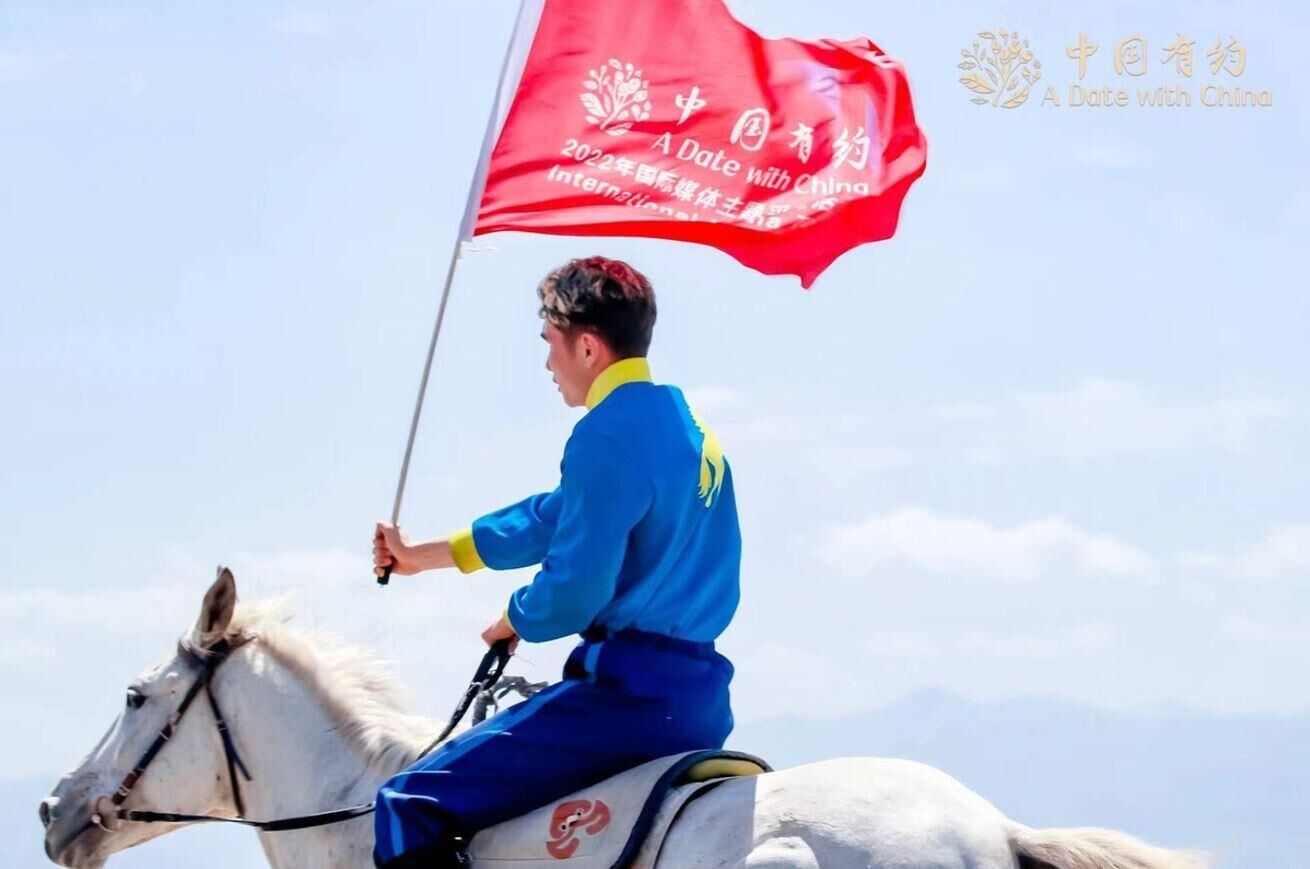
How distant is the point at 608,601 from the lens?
6078 mm

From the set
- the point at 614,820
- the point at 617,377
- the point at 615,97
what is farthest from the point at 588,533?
the point at 615,97

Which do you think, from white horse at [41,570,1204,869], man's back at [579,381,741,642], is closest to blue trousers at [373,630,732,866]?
man's back at [579,381,741,642]

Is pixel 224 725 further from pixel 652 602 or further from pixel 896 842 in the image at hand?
pixel 896 842

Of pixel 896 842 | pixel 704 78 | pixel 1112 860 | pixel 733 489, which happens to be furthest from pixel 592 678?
pixel 704 78

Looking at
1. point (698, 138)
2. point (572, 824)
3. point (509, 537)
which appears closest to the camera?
point (572, 824)

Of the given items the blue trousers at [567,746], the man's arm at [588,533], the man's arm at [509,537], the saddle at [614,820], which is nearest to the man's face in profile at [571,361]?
the man's arm at [588,533]

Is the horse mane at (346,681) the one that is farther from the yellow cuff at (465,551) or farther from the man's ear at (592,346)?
the man's ear at (592,346)

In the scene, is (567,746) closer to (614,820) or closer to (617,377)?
(614,820)

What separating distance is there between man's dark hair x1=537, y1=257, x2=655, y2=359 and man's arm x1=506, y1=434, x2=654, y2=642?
1.41 ft

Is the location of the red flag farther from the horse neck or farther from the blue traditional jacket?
the horse neck

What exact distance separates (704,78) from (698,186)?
23.2 inches

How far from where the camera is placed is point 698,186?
24.5 ft

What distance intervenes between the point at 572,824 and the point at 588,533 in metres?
0.95

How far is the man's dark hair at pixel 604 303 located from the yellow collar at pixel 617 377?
0.12 feet
